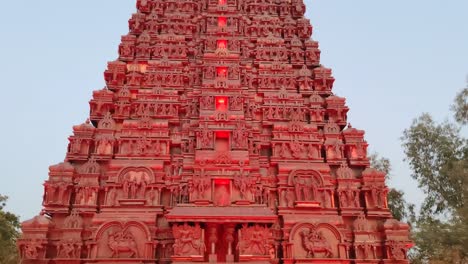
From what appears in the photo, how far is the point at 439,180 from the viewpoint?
24797 millimetres

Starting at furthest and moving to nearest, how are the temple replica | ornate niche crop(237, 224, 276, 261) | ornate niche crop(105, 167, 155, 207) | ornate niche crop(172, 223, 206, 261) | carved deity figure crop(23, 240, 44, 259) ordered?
ornate niche crop(105, 167, 155, 207) < the temple replica < carved deity figure crop(23, 240, 44, 259) < ornate niche crop(237, 224, 276, 261) < ornate niche crop(172, 223, 206, 261)

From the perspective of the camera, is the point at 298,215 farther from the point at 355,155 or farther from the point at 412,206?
the point at 412,206

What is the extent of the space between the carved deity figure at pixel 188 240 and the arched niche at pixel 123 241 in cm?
178

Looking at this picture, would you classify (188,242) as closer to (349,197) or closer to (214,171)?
(214,171)

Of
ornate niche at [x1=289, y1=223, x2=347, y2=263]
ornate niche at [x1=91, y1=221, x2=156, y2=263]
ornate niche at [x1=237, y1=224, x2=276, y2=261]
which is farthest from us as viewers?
ornate niche at [x1=289, y1=223, x2=347, y2=263]

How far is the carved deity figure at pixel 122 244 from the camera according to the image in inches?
586

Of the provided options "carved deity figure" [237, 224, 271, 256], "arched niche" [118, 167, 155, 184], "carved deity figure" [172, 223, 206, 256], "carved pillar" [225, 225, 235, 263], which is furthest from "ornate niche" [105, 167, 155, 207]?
"carved deity figure" [237, 224, 271, 256]

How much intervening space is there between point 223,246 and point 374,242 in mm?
5947

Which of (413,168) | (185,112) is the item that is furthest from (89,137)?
(413,168)

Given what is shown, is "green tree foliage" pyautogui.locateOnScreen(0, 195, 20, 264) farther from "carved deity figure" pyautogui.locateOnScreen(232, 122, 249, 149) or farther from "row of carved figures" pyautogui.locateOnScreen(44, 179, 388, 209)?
"carved deity figure" pyautogui.locateOnScreen(232, 122, 249, 149)

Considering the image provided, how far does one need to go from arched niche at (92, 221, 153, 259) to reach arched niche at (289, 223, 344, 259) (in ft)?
18.2

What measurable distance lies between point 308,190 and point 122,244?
7612mm

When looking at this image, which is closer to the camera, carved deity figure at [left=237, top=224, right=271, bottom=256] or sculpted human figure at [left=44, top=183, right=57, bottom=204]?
carved deity figure at [left=237, top=224, right=271, bottom=256]

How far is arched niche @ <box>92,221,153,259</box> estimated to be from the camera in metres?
14.9
